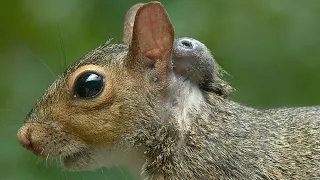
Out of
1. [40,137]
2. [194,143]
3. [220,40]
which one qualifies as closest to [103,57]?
[40,137]

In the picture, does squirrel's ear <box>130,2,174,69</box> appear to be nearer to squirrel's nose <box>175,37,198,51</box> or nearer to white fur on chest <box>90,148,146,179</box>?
squirrel's nose <box>175,37,198,51</box>

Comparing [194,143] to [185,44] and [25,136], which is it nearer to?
[185,44]

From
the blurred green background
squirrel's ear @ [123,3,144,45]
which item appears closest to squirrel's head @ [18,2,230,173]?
squirrel's ear @ [123,3,144,45]

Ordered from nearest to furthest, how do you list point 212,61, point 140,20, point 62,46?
point 140,20 < point 212,61 < point 62,46

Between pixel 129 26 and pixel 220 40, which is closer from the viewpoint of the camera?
pixel 129 26

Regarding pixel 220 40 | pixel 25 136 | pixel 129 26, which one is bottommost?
pixel 25 136

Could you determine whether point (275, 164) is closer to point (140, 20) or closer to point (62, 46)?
point (140, 20)

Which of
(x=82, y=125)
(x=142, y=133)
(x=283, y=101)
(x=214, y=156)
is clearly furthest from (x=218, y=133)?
(x=283, y=101)
